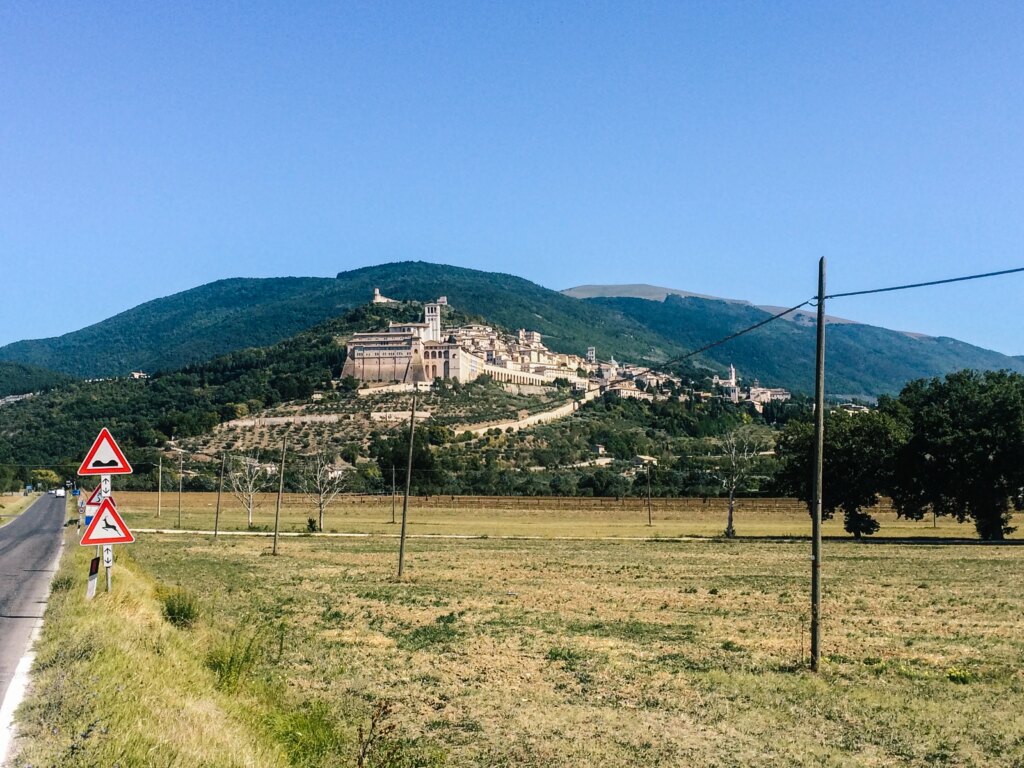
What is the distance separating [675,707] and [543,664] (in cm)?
336

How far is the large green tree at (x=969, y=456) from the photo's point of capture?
5416 cm

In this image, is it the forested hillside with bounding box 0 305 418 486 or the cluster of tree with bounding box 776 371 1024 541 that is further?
the forested hillside with bounding box 0 305 418 486

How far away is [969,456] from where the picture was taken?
2122 inches

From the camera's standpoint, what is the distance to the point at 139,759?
7.42 metres

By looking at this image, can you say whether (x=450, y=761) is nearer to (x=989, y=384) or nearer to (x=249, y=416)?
(x=989, y=384)

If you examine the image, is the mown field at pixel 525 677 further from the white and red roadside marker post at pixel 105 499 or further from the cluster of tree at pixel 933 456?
the cluster of tree at pixel 933 456

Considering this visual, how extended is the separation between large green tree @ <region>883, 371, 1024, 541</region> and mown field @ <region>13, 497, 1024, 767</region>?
28.2 metres

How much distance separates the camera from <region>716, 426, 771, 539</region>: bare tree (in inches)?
2542

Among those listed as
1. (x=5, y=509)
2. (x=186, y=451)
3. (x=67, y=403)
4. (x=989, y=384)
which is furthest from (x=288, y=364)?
(x=989, y=384)

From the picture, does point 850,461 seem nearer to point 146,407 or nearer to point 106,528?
point 106,528

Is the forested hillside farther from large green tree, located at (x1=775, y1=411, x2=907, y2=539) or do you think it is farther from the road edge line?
the road edge line

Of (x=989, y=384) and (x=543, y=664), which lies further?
(x=989, y=384)

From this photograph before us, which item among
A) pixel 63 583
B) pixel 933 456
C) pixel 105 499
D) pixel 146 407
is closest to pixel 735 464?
pixel 933 456

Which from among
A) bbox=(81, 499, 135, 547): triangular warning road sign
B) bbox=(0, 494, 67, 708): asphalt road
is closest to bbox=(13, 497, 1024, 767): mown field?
bbox=(0, 494, 67, 708): asphalt road
